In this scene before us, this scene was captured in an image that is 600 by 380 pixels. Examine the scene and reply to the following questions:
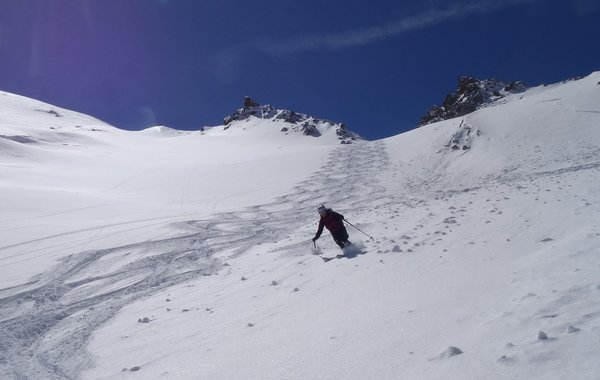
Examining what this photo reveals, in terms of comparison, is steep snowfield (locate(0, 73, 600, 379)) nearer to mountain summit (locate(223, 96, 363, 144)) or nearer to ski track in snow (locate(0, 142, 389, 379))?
ski track in snow (locate(0, 142, 389, 379))

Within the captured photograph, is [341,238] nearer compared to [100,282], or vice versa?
[100,282]

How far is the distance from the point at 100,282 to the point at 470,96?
321ft

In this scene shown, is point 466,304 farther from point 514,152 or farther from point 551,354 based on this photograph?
point 514,152

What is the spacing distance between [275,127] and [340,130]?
14.3 meters

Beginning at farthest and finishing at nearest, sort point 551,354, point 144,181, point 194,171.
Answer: point 194,171 < point 144,181 < point 551,354

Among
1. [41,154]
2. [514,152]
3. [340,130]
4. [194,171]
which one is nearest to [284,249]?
[514,152]

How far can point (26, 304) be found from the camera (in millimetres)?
9773

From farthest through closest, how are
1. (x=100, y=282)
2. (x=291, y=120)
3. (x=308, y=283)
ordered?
1. (x=291, y=120)
2. (x=100, y=282)
3. (x=308, y=283)

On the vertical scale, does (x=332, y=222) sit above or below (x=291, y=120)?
below

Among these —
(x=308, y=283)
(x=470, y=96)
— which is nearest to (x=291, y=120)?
(x=470, y=96)

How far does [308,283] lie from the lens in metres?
9.23

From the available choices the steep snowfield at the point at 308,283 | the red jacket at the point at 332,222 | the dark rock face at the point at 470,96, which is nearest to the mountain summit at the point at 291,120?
the dark rock face at the point at 470,96

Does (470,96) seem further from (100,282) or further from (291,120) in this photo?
(100,282)

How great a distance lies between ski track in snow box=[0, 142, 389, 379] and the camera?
735cm
